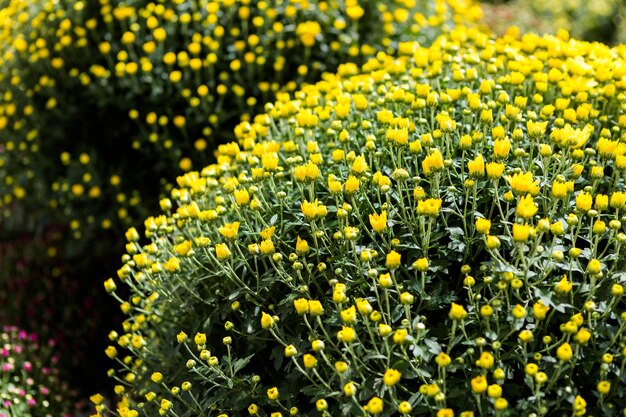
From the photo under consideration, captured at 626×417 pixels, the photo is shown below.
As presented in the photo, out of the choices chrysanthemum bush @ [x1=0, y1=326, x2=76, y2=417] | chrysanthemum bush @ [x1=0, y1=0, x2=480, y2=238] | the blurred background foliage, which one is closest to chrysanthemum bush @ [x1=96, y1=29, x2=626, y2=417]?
chrysanthemum bush @ [x1=0, y1=326, x2=76, y2=417]

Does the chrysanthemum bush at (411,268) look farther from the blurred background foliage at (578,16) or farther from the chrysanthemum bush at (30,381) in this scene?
the blurred background foliage at (578,16)

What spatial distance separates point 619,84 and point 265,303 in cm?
167

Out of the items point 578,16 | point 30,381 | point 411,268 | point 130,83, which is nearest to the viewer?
point 411,268

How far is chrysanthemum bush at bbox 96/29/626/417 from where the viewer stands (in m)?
1.91

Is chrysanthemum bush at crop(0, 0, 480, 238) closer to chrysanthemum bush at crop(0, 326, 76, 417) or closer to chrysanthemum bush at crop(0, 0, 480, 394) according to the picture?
chrysanthemum bush at crop(0, 0, 480, 394)

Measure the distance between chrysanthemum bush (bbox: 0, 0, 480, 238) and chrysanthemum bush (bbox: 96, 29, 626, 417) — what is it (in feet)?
4.71

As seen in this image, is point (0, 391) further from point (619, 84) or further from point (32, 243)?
point (619, 84)

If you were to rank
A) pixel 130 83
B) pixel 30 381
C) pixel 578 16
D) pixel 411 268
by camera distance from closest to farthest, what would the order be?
1. pixel 411 268
2. pixel 30 381
3. pixel 130 83
4. pixel 578 16

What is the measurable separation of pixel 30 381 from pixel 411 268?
2.40m

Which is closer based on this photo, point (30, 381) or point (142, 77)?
point (30, 381)

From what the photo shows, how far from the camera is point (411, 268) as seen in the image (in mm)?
2086

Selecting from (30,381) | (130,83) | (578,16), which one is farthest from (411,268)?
(578,16)

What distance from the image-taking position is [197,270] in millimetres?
2516

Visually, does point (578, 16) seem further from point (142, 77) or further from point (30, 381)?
point (30, 381)
